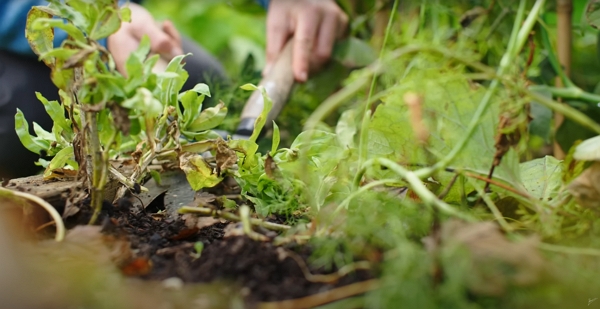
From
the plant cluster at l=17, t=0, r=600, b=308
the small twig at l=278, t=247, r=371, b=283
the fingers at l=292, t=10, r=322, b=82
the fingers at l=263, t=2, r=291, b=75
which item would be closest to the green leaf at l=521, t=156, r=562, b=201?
the plant cluster at l=17, t=0, r=600, b=308

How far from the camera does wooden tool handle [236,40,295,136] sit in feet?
3.40

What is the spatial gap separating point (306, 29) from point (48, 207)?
0.97m

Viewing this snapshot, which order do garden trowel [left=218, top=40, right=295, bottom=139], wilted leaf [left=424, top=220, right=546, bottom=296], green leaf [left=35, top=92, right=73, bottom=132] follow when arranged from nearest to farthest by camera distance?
wilted leaf [left=424, top=220, right=546, bottom=296], green leaf [left=35, top=92, right=73, bottom=132], garden trowel [left=218, top=40, right=295, bottom=139]

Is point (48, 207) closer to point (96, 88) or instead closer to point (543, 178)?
point (96, 88)

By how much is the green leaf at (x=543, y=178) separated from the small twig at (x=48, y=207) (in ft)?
1.64

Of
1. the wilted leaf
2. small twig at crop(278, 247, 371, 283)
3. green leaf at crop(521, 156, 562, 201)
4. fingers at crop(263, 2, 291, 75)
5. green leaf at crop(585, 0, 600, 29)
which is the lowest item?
fingers at crop(263, 2, 291, 75)

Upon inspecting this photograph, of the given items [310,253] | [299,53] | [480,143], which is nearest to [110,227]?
[310,253]

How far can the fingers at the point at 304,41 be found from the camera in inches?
50.2

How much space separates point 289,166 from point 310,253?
144 millimetres

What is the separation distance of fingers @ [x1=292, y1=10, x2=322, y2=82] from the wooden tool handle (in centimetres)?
2

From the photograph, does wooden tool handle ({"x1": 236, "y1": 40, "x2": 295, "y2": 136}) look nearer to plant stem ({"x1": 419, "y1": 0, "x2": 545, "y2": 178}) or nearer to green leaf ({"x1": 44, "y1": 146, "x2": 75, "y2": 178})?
green leaf ({"x1": 44, "y1": 146, "x2": 75, "y2": 178})

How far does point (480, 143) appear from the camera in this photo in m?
0.59

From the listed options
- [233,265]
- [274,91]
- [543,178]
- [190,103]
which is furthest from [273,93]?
[233,265]

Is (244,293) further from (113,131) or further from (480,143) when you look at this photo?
(480,143)
